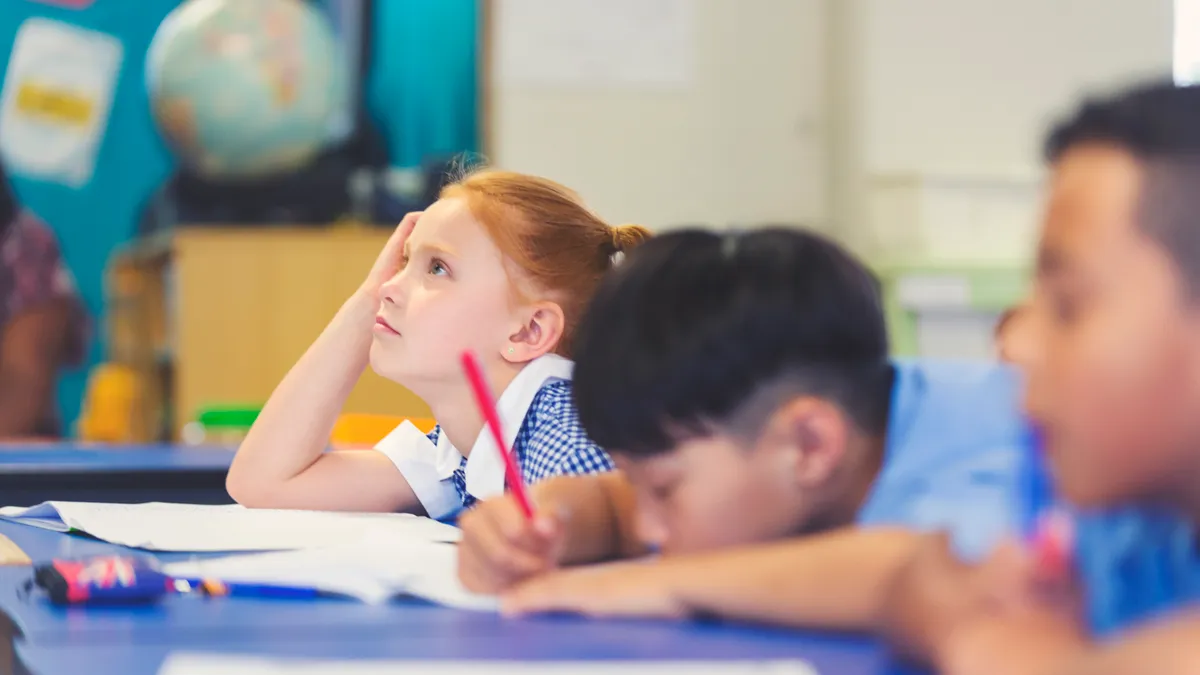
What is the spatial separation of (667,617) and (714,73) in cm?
379

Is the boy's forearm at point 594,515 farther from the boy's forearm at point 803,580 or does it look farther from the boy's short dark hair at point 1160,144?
the boy's short dark hair at point 1160,144

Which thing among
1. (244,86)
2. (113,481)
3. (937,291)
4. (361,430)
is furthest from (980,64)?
(113,481)

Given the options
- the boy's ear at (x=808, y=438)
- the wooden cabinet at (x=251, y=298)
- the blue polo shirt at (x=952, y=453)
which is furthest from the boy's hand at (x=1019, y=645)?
the wooden cabinet at (x=251, y=298)

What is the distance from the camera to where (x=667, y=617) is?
2.17ft

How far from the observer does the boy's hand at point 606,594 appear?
2.18 ft

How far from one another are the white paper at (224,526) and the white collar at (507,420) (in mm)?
55

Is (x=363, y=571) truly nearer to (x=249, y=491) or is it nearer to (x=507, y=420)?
(x=507, y=420)

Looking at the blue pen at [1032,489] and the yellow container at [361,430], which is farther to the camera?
the yellow container at [361,430]

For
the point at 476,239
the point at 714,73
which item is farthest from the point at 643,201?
the point at 476,239

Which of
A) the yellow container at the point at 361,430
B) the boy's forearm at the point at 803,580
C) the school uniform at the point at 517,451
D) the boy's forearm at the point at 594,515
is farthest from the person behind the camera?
the yellow container at the point at 361,430

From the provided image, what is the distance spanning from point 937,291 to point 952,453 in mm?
3222

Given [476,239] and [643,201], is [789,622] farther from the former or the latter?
[643,201]

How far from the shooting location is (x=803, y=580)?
0.62 metres

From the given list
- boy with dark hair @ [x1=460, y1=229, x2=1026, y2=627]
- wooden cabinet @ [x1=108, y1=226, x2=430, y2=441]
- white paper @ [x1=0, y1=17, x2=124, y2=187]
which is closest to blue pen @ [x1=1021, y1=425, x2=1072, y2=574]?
boy with dark hair @ [x1=460, y1=229, x2=1026, y2=627]
